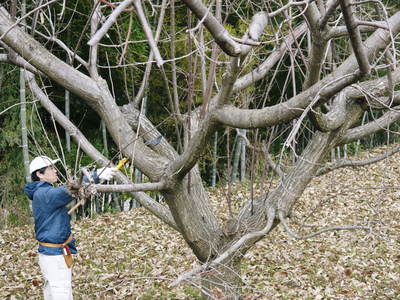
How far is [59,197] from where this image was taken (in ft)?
11.5

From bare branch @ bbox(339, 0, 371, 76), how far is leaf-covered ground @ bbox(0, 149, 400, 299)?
1969 millimetres

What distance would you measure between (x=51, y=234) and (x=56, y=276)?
341 mm

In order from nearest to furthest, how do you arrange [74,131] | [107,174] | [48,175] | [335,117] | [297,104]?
[297,104]
[335,117]
[107,174]
[74,131]
[48,175]

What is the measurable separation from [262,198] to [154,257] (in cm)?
326

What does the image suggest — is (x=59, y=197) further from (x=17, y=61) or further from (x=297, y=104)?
(x=297, y=104)

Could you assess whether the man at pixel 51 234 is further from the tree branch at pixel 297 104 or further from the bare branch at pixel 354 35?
the bare branch at pixel 354 35

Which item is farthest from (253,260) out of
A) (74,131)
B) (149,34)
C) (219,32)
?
(149,34)

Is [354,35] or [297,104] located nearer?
[354,35]

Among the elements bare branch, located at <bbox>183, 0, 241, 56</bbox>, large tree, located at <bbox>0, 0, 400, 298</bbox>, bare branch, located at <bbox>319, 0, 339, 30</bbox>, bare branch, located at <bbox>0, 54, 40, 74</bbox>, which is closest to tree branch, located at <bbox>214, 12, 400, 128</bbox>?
large tree, located at <bbox>0, 0, 400, 298</bbox>

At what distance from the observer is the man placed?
145 inches

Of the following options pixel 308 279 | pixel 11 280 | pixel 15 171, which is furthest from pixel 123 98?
pixel 308 279

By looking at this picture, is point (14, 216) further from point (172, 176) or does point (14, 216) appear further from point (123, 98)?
point (172, 176)

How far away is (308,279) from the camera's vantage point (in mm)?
5605

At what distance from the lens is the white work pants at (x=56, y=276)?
376cm
